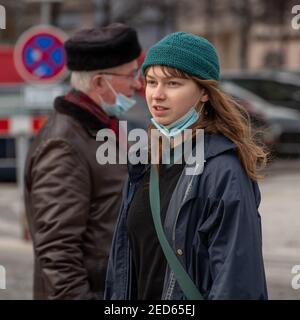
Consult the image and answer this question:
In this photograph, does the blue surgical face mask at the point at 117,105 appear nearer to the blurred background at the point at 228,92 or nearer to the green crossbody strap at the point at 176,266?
the blurred background at the point at 228,92

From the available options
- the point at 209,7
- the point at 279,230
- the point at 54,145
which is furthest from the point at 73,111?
the point at 209,7

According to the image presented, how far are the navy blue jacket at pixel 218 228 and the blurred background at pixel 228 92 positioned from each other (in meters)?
0.44

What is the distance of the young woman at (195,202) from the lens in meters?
2.21

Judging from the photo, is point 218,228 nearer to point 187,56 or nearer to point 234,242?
point 234,242

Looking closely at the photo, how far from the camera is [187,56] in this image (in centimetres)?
236

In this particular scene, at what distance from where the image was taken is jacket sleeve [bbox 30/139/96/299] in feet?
9.64

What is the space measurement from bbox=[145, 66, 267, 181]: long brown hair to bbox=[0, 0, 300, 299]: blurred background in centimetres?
26

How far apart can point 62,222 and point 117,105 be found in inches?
25.5

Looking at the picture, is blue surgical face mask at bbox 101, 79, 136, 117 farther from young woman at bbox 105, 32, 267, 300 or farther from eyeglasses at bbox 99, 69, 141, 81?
young woman at bbox 105, 32, 267, 300
